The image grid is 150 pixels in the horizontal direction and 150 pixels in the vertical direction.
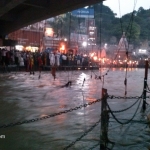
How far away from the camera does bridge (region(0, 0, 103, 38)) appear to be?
13734 mm

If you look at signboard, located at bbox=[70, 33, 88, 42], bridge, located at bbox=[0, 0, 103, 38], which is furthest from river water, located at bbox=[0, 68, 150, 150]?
signboard, located at bbox=[70, 33, 88, 42]

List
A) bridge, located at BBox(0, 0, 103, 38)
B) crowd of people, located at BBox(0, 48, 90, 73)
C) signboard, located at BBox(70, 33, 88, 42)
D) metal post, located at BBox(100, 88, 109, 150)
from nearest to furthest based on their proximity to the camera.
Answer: metal post, located at BBox(100, 88, 109, 150), bridge, located at BBox(0, 0, 103, 38), crowd of people, located at BBox(0, 48, 90, 73), signboard, located at BBox(70, 33, 88, 42)

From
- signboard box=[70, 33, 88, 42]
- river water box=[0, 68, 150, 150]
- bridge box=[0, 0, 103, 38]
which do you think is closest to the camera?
river water box=[0, 68, 150, 150]

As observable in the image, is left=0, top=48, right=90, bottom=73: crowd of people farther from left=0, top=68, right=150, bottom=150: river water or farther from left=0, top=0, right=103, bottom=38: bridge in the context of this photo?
left=0, top=68, right=150, bottom=150: river water

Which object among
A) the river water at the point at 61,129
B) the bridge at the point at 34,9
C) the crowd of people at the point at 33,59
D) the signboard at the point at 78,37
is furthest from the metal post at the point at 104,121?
the signboard at the point at 78,37

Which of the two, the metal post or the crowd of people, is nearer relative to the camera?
the metal post

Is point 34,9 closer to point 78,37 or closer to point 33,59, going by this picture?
point 33,59

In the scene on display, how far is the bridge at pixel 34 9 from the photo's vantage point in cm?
1373

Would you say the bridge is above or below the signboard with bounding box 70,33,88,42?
below

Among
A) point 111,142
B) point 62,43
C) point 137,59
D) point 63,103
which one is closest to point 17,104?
point 63,103

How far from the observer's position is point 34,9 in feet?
61.9

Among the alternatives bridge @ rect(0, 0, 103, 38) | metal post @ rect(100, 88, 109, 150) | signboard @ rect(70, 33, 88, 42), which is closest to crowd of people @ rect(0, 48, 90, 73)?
bridge @ rect(0, 0, 103, 38)

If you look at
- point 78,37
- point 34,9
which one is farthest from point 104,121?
point 78,37

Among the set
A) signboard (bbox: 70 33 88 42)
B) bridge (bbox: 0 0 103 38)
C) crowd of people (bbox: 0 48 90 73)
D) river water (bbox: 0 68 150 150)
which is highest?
signboard (bbox: 70 33 88 42)
